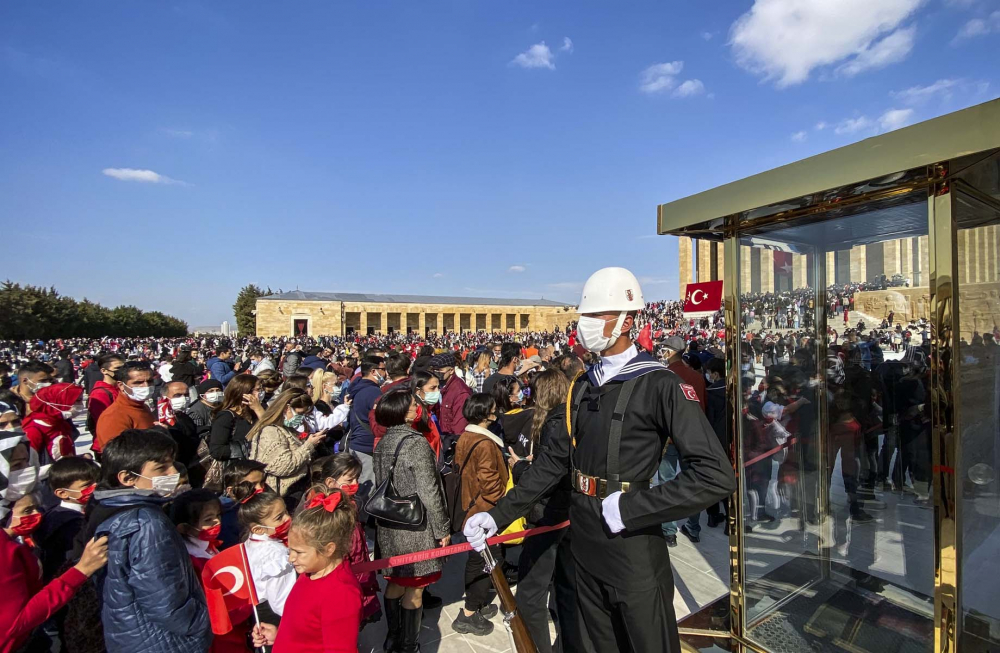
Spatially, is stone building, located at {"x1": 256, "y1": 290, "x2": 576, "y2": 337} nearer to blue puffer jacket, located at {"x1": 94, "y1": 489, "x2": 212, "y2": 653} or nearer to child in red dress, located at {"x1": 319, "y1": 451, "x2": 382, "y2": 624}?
child in red dress, located at {"x1": 319, "y1": 451, "x2": 382, "y2": 624}

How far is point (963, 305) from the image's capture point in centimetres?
251

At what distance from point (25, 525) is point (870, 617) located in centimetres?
504

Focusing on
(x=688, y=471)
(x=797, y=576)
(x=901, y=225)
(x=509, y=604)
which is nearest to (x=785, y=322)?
(x=901, y=225)

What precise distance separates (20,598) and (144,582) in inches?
25.7

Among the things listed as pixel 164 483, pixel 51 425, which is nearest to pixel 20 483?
pixel 164 483

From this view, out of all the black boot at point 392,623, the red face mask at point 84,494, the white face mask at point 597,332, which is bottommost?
the black boot at point 392,623

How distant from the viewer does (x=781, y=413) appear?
3510 millimetres

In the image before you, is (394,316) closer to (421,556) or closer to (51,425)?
(51,425)

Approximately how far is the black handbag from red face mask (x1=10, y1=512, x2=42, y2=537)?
182cm

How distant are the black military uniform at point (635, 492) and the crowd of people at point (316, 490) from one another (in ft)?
0.45

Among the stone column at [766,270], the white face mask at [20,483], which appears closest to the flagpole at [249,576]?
the white face mask at [20,483]

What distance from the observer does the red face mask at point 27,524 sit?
280 cm

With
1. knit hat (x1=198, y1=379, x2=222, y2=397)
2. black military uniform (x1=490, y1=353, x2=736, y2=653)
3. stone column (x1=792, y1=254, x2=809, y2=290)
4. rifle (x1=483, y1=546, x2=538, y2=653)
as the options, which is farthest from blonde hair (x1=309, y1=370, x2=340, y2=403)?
stone column (x1=792, y1=254, x2=809, y2=290)

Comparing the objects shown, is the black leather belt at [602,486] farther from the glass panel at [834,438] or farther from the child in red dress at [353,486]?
the child in red dress at [353,486]
